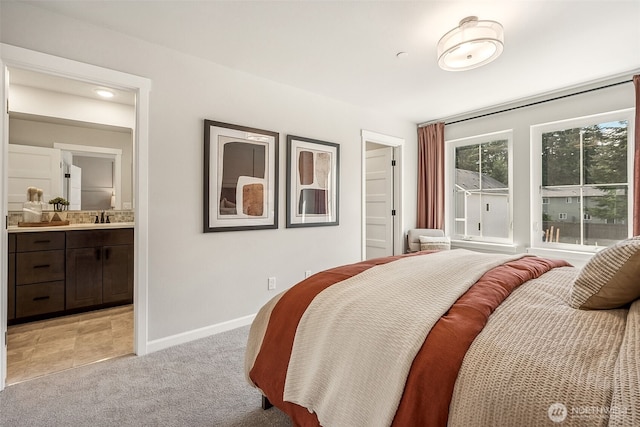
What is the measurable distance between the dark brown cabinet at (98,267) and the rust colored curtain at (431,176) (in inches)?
153

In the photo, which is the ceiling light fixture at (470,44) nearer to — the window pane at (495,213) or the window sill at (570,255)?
the window pane at (495,213)

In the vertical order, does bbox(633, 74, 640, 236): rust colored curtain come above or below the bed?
above

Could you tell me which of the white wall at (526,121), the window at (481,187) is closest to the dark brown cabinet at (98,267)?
the window at (481,187)

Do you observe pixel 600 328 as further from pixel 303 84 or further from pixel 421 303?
pixel 303 84

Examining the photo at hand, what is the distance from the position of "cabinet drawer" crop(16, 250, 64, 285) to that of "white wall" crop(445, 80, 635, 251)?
5039mm

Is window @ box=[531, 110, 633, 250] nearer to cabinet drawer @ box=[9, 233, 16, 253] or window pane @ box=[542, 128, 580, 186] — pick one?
window pane @ box=[542, 128, 580, 186]

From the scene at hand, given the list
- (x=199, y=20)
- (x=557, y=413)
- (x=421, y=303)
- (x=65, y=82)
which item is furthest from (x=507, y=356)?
(x=65, y=82)

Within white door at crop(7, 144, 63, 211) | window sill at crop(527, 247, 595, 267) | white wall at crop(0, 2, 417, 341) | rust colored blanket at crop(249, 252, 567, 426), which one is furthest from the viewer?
white door at crop(7, 144, 63, 211)

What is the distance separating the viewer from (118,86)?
7.44ft

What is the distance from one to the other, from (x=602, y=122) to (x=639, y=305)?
3024mm

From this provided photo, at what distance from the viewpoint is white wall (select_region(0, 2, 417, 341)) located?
2143 mm

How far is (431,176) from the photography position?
437cm

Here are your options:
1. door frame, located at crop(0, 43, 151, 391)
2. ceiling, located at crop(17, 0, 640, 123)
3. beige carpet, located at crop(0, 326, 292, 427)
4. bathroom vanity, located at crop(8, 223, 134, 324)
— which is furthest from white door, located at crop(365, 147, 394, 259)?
bathroom vanity, located at crop(8, 223, 134, 324)

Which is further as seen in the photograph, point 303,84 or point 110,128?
point 110,128
